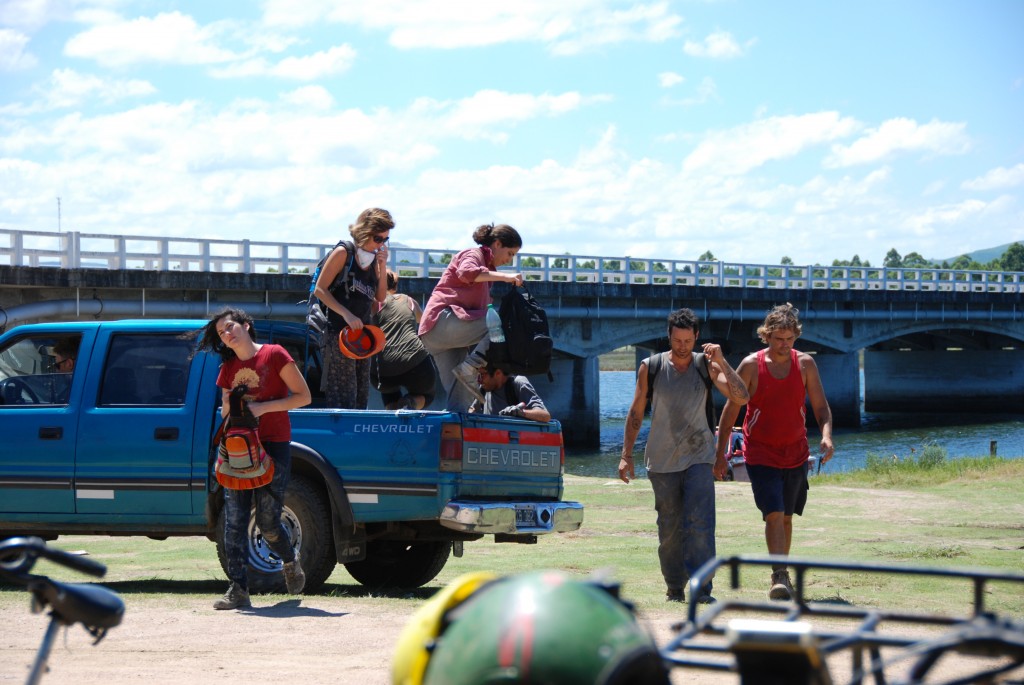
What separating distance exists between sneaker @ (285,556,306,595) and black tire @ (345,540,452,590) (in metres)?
1.76

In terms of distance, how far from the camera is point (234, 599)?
779cm

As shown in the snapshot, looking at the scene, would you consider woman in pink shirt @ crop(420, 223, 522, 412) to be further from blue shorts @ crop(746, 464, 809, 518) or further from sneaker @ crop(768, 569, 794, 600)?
sneaker @ crop(768, 569, 794, 600)

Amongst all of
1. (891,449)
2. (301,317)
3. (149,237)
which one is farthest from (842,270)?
(149,237)

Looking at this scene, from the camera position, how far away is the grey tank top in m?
8.63

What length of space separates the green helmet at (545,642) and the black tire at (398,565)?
6.59 metres

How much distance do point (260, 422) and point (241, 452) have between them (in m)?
0.33

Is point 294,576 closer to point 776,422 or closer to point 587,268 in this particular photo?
point 776,422

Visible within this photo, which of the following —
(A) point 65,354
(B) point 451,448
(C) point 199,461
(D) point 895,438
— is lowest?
(D) point 895,438

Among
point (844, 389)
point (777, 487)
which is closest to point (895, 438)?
point (844, 389)

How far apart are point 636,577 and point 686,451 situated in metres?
1.71

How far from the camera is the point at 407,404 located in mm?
9586

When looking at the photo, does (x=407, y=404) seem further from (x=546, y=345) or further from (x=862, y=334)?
(x=862, y=334)

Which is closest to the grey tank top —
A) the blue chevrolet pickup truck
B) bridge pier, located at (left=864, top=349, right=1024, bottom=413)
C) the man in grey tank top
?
the man in grey tank top

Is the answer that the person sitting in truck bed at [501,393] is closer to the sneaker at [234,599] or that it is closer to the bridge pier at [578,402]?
the sneaker at [234,599]
